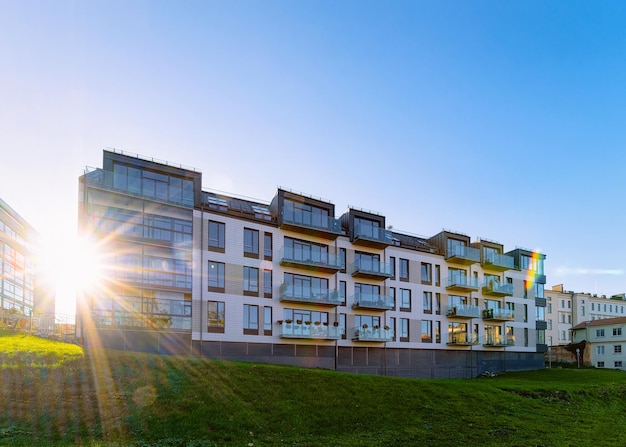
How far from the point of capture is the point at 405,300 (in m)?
44.5

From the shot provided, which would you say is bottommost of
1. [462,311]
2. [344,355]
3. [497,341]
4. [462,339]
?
[497,341]

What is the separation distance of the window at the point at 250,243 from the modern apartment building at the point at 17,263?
35.8 metres

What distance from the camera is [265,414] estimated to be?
57.5 ft

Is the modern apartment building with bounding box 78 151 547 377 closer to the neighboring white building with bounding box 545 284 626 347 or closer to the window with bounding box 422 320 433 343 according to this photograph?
the window with bounding box 422 320 433 343

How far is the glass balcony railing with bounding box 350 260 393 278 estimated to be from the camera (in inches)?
1602

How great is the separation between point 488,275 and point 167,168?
3559 centimetres

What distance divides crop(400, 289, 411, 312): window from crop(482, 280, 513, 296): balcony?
10.3 m

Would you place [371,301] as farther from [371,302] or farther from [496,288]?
[496,288]

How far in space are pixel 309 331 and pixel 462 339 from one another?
18456mm

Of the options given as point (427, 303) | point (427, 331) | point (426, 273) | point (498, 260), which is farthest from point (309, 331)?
point (498, 260)

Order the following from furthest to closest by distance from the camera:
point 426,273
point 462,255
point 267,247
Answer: point 462,255, point 426,273, point 267,247

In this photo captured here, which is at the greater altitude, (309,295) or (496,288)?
(496,288)

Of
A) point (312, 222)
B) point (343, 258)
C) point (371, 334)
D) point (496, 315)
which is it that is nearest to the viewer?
point (312, 222)

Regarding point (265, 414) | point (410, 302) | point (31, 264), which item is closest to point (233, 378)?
point (265, 414)
